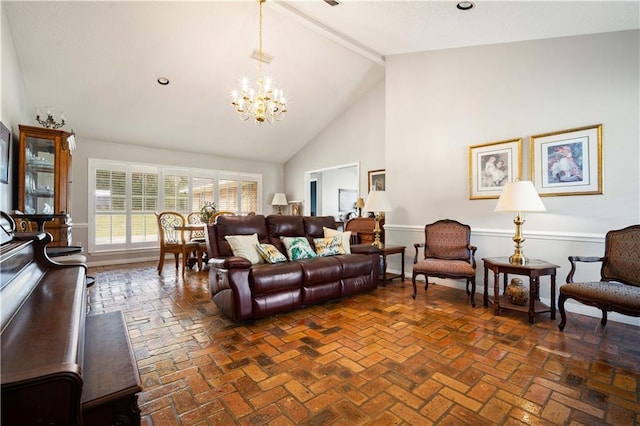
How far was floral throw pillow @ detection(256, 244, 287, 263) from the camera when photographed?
3.06 m

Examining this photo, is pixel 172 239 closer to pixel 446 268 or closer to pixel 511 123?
pixel 446 268

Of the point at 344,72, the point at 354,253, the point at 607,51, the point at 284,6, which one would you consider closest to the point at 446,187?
the point at 354,253

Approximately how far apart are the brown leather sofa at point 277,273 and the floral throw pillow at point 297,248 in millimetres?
108

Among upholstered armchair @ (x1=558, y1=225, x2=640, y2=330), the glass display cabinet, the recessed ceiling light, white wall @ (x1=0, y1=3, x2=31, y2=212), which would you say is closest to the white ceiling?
the recessed ceiling light

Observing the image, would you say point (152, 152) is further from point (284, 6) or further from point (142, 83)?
point (284, 6)

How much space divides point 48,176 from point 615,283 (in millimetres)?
5974

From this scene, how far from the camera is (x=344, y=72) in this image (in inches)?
196

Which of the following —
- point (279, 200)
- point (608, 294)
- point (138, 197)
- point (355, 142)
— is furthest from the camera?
point (279, 200)

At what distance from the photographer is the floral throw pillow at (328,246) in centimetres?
352

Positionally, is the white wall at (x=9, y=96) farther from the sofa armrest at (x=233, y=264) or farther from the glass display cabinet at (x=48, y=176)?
the sofa armrest at (x=233, y=264)

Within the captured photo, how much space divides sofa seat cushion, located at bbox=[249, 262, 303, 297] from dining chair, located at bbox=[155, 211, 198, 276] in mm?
2220

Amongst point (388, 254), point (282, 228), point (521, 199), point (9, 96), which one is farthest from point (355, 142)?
point (9, 96)

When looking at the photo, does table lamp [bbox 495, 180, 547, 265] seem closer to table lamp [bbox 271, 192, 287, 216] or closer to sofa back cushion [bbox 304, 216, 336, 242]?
sofa back cushion [bbox 304, 216, 336, 242]

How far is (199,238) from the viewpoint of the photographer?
16.6 feet
